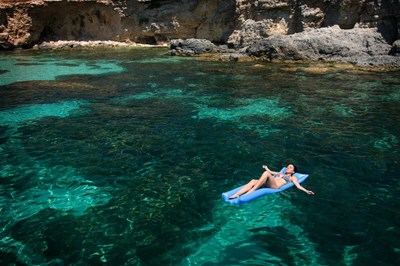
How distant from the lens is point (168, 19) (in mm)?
35625

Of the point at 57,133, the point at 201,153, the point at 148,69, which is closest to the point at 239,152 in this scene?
the point at 201,153

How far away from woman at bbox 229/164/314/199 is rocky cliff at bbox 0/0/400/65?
19.6 metres

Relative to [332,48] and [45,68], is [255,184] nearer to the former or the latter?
[332,48]

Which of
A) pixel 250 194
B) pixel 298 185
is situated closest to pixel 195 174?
pixel 250 194

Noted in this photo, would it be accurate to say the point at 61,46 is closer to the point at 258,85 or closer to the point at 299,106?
the point at 258,85

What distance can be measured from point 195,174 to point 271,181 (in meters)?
1.78

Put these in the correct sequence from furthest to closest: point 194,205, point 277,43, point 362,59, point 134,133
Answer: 1. point 277,43
2. point 362,59
3. point 134,133
4. point 194,205

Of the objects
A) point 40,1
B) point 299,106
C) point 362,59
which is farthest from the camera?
point 40,1

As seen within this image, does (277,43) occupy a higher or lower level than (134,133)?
higher

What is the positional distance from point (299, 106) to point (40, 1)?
99.3ft

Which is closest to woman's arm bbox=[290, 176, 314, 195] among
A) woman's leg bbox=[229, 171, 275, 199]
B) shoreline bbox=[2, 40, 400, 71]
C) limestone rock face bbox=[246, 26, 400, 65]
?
woman's leg bbox=[229, 171, 275, 199]

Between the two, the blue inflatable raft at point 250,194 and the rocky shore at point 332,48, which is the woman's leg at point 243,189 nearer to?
the blue inflatable raft at point 250,194

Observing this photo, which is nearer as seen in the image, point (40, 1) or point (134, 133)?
point (134, 133)

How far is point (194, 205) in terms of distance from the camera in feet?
22.6
